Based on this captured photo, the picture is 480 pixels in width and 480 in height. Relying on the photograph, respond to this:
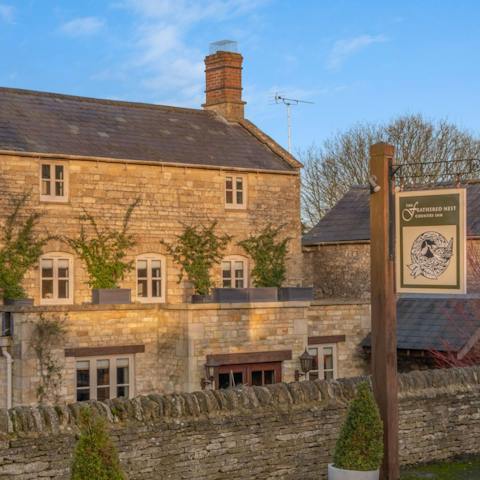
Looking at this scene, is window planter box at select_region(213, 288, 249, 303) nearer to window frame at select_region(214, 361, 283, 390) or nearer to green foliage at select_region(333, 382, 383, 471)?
window frame at select_region(214, 361, 283, 390)

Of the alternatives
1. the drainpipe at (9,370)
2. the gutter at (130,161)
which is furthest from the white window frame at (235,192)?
the drainpipe at (9,370)

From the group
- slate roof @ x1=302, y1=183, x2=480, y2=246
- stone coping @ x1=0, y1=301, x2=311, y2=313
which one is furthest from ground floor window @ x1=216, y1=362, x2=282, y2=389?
slate roof @ x1=302, y1=183, x2=480, y2=246

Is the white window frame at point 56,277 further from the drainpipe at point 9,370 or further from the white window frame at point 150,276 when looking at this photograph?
the drainpipe at point 9,370

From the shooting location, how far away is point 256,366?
23469 mm

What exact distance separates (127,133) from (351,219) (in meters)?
8.87

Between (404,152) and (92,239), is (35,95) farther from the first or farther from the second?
(404,152)

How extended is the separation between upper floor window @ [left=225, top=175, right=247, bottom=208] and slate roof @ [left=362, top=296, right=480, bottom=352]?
6.35 meters

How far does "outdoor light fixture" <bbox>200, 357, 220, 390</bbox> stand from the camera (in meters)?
22.2

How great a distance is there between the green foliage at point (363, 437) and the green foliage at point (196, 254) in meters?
16.6

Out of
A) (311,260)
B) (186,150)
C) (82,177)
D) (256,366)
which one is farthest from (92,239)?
(311,260)

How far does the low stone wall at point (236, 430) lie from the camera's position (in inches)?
421

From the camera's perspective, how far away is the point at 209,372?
73.5 feet

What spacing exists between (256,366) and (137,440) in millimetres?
12154

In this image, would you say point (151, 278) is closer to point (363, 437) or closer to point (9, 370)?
point (9, 370)
